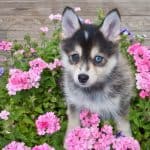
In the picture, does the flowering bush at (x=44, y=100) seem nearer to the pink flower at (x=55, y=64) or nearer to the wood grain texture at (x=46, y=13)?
the pink flower at (x=55, y=64)

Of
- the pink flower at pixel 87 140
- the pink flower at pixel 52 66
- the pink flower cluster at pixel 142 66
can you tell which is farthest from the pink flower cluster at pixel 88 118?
the pink flower at pixel 52 66

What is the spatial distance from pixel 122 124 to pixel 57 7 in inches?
116

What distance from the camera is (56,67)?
4.28 meters

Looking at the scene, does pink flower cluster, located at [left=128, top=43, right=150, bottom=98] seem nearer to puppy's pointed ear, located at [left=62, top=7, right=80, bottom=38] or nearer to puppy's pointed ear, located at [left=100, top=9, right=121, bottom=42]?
puppy's pointed ear, located at [left=100, top=9, right=121, bottom=42]

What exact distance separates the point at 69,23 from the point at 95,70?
17.3 inches

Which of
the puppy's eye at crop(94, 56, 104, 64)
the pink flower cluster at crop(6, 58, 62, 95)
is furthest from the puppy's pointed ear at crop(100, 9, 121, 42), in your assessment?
the pink flower cluster at crop(6, 58, 62, 95)

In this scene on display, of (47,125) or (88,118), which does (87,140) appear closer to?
(47,125)

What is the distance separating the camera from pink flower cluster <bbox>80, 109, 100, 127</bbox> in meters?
3.65

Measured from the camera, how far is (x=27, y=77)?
3.97 meters

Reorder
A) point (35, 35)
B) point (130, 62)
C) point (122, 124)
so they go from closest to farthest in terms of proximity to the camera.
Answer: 1. point (122, 124)
2. point (130, 62)
3. point (35, 35)

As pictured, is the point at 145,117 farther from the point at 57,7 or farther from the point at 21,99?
the point at 57,7

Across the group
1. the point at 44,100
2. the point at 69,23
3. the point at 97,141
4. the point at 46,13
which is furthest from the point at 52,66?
the point at 46,13

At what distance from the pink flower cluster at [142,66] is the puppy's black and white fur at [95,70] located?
0.34ft

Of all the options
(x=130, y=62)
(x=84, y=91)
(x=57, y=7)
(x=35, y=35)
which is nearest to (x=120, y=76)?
(x=84, y=91)
